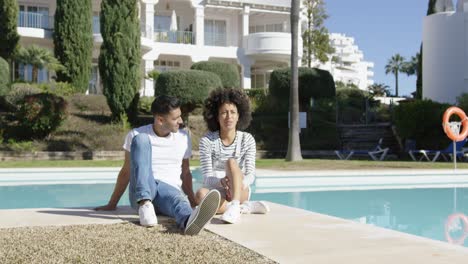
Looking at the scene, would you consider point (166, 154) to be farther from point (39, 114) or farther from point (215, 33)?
point (215, 33)

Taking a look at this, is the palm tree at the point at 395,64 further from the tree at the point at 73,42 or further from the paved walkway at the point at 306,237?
the paved walkway at the point at 306,237

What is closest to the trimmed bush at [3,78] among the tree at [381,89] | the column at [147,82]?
the column at [147,82]

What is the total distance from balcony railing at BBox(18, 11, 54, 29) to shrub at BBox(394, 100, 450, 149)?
1695 cm

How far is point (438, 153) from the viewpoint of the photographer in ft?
61.8

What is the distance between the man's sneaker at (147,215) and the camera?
527cm

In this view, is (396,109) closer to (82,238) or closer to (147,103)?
(147,103)

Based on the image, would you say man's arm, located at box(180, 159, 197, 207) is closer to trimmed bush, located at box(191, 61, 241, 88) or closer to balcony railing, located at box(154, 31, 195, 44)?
trimmed bush, located at box(191, 61, 241, 88)

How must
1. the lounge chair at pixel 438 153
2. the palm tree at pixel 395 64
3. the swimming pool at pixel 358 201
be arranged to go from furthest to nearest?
the palm tree at pixel 395 64 → the lounge chair at pixel 438 153 → the swimming pool at pixel 358 201

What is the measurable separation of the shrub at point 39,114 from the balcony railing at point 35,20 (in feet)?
30.3

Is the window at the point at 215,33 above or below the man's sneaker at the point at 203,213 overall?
above

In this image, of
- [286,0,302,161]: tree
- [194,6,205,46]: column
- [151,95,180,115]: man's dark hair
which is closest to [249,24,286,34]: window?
[194,6,205,46]: column

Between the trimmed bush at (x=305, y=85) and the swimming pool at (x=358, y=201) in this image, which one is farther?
the trimmed bush at (x=305, y=85)

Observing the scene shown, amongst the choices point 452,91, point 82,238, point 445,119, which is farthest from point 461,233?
point 452,91

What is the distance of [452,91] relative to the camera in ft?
78.6
